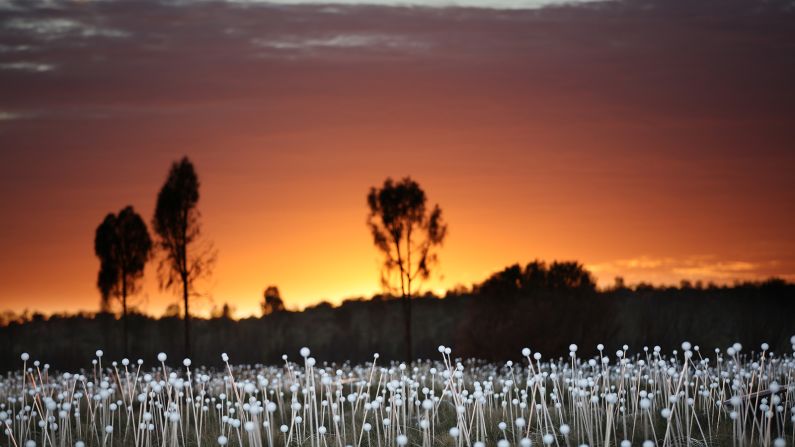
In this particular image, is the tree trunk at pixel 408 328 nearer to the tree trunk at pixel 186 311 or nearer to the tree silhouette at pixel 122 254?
the tree trunk at pixel 186 311

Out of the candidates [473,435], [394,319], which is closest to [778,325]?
[394,319]

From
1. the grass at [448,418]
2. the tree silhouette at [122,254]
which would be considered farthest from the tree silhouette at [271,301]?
the grass at [448,418]

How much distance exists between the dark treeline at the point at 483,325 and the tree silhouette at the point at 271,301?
1.07 ft

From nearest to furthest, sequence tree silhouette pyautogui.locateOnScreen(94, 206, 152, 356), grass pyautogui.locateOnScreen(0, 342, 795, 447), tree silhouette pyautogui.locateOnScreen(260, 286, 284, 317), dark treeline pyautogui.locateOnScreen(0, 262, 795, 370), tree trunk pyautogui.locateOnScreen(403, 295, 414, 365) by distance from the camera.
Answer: grass pyautogui.locateOnScreen(0, 342, 795, 447), dark treeline pyautogui.locateOnScreen(0, 262, 795, 370), tree trunk pyautogui.locateOnScreen(403, 295, 414, 365), tree silhouette pyautogui.locateOnScreen(94, 206, 152, 356), tree silhouette pyautogui.locateOnScreen(260, 286, 284, 317)

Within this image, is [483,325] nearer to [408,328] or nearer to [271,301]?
[408,328]

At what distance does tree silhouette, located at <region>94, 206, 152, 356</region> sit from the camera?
28.3 m

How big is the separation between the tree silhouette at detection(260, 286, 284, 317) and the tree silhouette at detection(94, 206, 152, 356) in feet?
35.9

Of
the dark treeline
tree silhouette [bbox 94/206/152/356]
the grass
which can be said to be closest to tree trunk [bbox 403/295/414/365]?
the dark treeline

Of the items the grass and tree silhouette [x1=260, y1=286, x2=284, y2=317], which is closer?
the grass

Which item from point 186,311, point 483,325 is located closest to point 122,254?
point 186,311

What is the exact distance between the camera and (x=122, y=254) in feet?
92.8

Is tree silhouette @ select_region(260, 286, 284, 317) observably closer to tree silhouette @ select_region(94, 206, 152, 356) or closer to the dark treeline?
the dark treeline

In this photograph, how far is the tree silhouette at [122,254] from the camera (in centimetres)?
2828

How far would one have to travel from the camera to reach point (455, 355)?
75.9 feet
